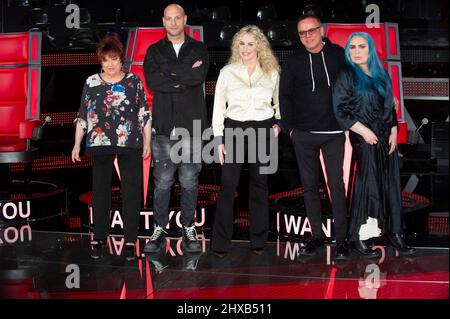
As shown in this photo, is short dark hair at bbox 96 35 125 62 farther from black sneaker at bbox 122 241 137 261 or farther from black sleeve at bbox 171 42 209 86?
black sneaker at bbox 122 241 137 261

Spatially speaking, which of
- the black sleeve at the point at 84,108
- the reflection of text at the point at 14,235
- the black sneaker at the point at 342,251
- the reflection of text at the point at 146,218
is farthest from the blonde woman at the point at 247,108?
the reflection of text at the point at 14,235

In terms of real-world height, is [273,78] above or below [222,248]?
above

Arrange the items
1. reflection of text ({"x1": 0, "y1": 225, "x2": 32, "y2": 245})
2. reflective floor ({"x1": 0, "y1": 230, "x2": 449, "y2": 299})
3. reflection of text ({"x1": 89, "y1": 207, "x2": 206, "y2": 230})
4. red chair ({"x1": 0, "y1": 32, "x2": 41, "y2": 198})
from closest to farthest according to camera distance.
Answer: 1. reflective floor ({"x1": 0, "y1": 230, "x2": 449, "y2": 299})
2. reflection of text ({"x1": 0, "y1": 225, "x2": 32, "y2": 245})
3. reflection of text ({"x1": 89, "y1": 207, "x2": 206, "y2": 230})
4. red chair ({"x1": 0, "y1": 32, "x2": 41, "y2": 198})

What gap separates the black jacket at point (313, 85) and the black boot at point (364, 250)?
701 millimetres

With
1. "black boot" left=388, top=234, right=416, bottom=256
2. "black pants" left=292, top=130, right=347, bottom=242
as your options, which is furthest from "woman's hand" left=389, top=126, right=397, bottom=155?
"black boot" left=388, top=234, right=416, bottom=256

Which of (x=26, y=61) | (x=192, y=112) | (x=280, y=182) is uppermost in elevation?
(x=26, y=61)

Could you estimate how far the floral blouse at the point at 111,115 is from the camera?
187 inches

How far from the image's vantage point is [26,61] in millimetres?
6547

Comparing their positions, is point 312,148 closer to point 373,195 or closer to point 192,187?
point 373,195

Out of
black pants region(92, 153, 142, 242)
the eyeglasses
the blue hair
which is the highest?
the eyeglasses

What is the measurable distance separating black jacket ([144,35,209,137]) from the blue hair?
2.88 ft

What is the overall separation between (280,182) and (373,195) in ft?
9.58

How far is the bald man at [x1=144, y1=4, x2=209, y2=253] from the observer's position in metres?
4.79
